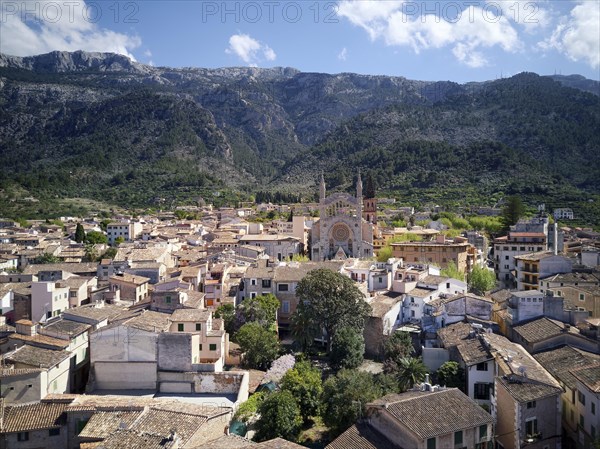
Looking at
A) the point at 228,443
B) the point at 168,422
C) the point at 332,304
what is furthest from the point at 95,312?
Answer: the point at 228,443

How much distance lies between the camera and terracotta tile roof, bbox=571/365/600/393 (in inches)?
872

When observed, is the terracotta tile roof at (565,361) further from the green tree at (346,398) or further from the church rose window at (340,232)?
the church rose window at (340,232)

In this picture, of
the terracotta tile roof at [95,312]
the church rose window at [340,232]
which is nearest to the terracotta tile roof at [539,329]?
the terracotta tile roof at [95,312]

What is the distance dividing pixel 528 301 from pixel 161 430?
75.0ft

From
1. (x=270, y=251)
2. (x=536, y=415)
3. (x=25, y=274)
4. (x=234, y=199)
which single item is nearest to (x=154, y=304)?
(x=25, y=274)

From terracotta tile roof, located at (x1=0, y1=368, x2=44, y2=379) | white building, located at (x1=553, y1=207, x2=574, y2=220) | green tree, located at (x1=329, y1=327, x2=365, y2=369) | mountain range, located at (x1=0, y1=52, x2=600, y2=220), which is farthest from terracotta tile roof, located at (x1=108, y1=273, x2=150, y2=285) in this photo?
white building, located at (x1=553, y1=207, x2=574, y2=220)

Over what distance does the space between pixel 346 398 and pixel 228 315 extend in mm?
14400

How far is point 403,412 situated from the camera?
830 inches

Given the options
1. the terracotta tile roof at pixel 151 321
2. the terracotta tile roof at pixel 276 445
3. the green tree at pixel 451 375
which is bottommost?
the terracotta tile roof at pixel 276 445

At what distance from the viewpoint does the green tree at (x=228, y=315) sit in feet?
122

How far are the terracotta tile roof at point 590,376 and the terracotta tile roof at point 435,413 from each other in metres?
4.62

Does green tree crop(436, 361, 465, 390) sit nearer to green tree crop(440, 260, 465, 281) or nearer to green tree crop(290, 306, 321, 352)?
green tree crop(290, 306, 321, 352)

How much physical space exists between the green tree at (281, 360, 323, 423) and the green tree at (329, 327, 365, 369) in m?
4.04

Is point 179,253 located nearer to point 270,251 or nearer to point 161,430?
point 270,251
